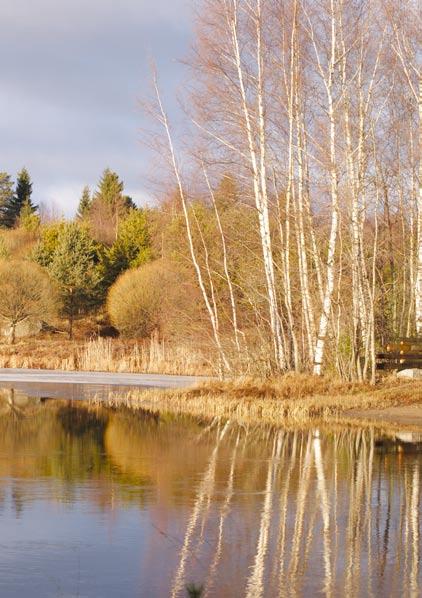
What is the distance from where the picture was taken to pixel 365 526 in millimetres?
10258

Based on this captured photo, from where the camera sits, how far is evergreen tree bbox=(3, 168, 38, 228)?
10406 centimetres

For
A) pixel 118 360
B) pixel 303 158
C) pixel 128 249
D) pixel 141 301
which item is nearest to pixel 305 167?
pixel 303 158

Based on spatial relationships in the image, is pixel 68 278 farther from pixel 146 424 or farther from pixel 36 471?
pixel 36 471

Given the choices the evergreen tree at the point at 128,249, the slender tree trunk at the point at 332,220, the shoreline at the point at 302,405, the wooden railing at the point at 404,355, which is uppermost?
the evergreen tree at the point at 128,249

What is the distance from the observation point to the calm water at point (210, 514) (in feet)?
26.5

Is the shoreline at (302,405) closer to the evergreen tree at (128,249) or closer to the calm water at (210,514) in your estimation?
the calm water at (210,514)

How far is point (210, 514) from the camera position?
10.7 meters

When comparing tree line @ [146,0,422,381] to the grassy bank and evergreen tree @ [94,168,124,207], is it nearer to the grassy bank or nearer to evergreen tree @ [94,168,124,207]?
the grassy bank

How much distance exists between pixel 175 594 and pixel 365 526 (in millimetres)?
3225

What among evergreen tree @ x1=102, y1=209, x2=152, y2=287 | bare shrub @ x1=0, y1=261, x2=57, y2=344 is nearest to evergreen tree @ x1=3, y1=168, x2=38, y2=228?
evergreen tree @ x1=102, y1=209, x2=152, y2=287

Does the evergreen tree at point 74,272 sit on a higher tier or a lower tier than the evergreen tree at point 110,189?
lower

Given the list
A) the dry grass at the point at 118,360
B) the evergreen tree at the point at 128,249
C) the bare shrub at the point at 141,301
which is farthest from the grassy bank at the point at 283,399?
the evergreen tree at the point at 128,249

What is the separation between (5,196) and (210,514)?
317 feet

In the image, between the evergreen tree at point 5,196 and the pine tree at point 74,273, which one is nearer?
the pine tree at point 74,273
